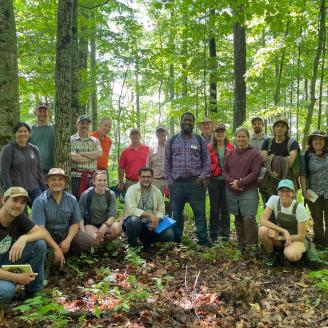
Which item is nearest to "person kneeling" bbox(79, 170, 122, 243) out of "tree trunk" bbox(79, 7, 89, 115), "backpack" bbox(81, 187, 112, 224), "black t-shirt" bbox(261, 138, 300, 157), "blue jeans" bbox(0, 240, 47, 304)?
"backpack" bbox(81, 187, 112, 224)

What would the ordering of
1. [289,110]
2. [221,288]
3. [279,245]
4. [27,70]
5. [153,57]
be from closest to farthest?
1. [221,288]
2. [279,245]
3. [27,70]
4. [289,110]
5. [153,57]

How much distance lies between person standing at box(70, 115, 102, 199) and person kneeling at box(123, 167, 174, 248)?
95cm

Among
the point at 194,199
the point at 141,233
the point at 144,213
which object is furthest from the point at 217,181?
the point at 141,233

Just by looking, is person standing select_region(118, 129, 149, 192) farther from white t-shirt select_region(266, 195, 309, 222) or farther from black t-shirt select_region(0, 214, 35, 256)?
black t-shirt select_region(0, 214, 35, 256)

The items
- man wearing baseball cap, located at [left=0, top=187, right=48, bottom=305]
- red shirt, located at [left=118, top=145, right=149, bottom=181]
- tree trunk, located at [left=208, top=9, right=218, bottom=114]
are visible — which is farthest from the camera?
tree trunk, located at [left=208, top=9, right=218, bottom=114]

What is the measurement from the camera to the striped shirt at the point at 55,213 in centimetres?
588

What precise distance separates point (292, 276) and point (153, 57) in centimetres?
964

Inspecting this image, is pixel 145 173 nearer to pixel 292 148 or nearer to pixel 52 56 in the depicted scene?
pixel 292 148

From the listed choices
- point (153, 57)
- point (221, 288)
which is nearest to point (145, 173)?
point (221, 288)

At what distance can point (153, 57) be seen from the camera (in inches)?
527

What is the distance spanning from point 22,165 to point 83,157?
54.7 inches

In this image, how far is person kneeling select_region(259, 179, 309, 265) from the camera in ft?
20.7

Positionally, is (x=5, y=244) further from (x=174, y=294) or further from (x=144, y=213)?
(x=144, y=213)

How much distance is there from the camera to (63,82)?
20.8ft
